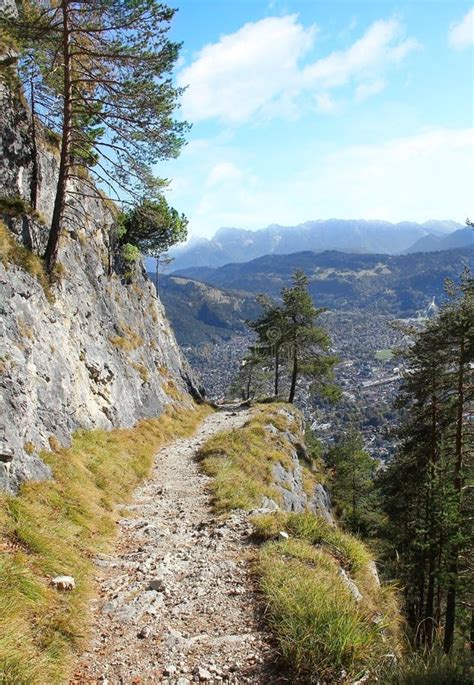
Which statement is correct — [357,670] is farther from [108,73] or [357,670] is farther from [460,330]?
[108,73]

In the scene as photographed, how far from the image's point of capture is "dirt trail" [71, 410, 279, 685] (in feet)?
17.1

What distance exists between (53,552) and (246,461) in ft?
40.3

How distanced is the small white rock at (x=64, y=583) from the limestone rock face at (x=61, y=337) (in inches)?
109

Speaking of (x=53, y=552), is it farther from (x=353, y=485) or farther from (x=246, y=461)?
(x=353, y=485)

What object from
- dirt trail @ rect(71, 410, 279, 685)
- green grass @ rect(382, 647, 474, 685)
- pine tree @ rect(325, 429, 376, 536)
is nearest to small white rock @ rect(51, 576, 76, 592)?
dirt trail @ rect(71, 410, 279, 685)

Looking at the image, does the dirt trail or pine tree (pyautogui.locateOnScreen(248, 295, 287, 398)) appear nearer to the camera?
the dirt trail

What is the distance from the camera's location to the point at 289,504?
19.7 meters

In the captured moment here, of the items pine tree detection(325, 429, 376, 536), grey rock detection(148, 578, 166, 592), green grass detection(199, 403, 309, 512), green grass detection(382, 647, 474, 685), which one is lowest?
pine tree detection(325, 429, 376, 536)

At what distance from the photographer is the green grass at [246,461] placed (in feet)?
43.1

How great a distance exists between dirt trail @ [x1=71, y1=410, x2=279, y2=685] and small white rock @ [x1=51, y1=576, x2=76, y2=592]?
51cm

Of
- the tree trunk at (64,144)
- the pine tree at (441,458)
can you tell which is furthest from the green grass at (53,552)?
the pine tree at (441,458)

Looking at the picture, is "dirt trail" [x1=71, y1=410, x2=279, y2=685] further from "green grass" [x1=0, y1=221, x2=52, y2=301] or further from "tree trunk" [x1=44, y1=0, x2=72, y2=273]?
"tree trunk" [x1=44, y1=0, x2=72, y2=273]

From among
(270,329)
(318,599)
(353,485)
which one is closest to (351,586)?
(318,599)

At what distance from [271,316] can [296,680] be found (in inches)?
1460
